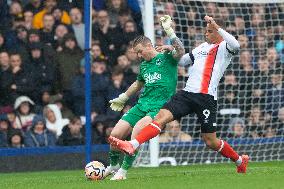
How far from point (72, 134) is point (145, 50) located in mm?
4301

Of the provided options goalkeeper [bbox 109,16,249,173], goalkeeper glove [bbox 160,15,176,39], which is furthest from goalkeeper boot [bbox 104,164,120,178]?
goalkeeper glove [bbox 160,15,176,39]

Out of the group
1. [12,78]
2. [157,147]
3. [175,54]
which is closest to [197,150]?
[157,147]

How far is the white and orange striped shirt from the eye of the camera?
407 inches

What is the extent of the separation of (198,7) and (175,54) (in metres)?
4.75

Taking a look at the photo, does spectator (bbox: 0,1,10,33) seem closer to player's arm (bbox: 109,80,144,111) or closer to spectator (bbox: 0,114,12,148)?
spectator (bbox: 0,114,12,148)

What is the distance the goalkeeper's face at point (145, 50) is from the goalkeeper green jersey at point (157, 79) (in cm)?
6

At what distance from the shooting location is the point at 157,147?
14.2 meters

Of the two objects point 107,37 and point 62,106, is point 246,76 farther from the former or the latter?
point 62,106

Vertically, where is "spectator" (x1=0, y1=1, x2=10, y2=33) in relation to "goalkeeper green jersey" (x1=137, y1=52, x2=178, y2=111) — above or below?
above

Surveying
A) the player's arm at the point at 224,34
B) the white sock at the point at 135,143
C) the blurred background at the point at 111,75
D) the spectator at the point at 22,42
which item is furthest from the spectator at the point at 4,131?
the player's arm at the point at 224,34

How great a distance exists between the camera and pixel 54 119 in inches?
579

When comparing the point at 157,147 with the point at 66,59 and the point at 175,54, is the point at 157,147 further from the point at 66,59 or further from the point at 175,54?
the point at 175,54

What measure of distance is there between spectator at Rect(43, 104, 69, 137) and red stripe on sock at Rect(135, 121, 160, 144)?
4.89 m

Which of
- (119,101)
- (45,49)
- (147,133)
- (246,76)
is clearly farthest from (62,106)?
(147,133)
